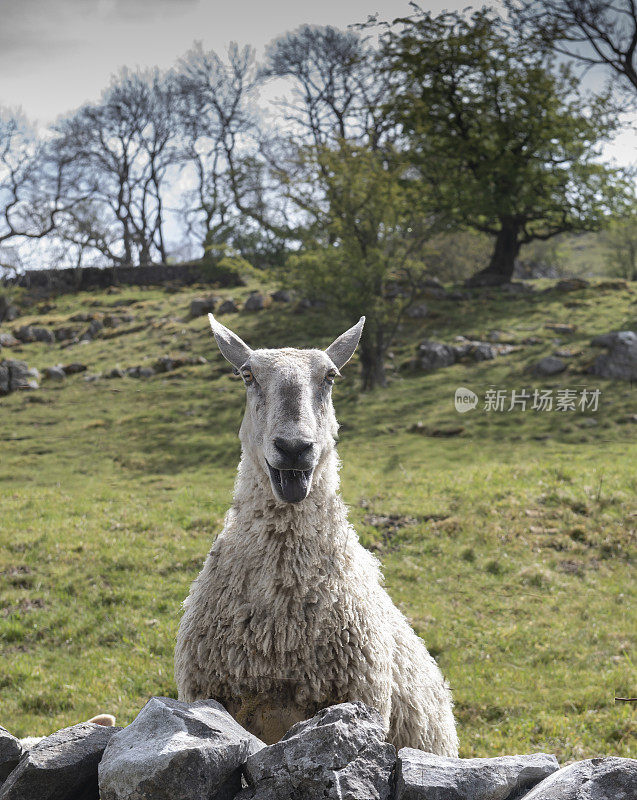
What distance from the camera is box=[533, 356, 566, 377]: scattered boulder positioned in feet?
64.7

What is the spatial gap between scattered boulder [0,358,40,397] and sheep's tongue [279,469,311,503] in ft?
67.2

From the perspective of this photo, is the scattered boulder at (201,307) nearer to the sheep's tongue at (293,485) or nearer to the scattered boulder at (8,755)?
the sheep's tongue at (293,485)

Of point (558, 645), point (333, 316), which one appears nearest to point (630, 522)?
point (558, 645)

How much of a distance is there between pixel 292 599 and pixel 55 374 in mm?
21287

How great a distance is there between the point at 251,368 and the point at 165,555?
616cm

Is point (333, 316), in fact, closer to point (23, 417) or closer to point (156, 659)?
point (23, 417)

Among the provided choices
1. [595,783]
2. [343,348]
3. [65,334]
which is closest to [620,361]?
[343,348]

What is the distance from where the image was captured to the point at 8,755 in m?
3.23

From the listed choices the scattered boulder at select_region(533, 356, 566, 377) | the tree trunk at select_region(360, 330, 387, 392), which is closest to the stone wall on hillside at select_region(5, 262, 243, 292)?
the tree trunk at select_region(360, 330, 387, 392)

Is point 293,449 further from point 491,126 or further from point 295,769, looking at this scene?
point 491,126

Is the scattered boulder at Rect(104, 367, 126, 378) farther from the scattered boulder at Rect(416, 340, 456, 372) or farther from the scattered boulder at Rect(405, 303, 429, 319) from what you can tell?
the scattered boulder at Rect(405, 303, 429, 319)

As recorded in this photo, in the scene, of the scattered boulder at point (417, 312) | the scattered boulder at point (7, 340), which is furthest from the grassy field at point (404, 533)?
the scattered boulder at point (7, 340)

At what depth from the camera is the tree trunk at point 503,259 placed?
3127cm

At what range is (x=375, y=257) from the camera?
2061 cm
